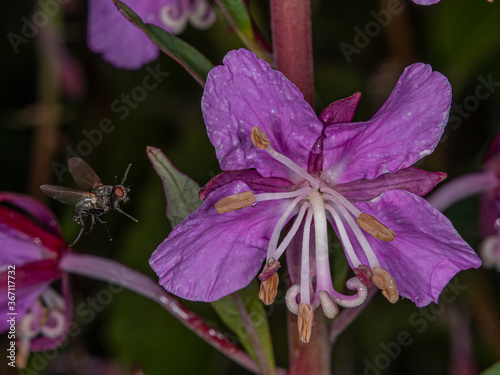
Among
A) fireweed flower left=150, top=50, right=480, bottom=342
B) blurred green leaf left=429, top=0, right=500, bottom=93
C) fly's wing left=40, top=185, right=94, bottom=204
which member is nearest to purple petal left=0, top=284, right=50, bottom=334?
fly's wing left=40, top=185, right=94, bottom=204

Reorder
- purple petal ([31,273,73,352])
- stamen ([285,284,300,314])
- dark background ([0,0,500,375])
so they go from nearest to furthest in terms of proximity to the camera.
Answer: stamen ([285,284,300,314])
purple petal ([31,273,73,352])
dark background ([0,0,500,375])

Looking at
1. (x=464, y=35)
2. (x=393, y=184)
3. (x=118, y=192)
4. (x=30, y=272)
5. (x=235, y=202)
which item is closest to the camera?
(x=235, y=202)

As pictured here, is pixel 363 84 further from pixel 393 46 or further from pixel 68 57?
pixel 68 57

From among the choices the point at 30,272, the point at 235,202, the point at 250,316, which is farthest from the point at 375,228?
the point at 30,272

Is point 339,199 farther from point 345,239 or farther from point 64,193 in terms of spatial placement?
point 64,193

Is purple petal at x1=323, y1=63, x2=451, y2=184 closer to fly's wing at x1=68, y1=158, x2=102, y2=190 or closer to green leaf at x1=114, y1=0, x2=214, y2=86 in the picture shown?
green leaf at x1=114, y1=0, x2=214, y2=86
